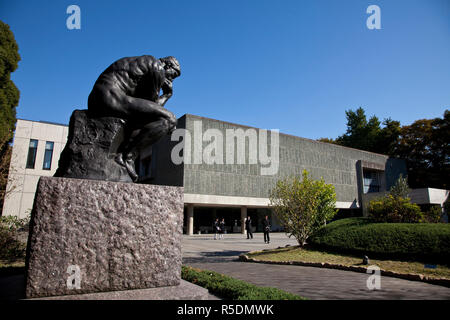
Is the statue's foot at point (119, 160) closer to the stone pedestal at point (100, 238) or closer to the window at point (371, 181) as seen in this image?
the stone pedestal at point (100, 238)

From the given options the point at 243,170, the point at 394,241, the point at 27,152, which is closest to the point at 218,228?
the point at 243,170

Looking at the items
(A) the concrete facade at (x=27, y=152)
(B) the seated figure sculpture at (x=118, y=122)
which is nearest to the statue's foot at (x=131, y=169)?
(B) the seated figure sculpture at (x=118, y=122)

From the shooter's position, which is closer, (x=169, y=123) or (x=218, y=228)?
(x=169, y=123)

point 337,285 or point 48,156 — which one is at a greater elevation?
point 48,156

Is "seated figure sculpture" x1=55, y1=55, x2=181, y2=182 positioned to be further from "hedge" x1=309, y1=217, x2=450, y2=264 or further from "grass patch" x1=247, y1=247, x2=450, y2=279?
"hedge" x1=309, y1=217, x2=450, y2=264

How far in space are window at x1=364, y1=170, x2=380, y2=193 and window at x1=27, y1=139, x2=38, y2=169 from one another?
4214 cm

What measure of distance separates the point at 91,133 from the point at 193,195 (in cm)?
2364

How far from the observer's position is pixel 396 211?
11438 mm

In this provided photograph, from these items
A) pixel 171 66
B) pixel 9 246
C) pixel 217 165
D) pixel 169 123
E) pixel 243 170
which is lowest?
pixel 9 246

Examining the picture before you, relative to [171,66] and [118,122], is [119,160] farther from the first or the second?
[171,66]

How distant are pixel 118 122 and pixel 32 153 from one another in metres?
28.7

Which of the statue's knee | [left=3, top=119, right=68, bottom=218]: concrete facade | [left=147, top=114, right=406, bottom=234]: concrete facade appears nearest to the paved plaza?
the statue's knee

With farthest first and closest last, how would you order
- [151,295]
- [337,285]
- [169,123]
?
1. [337,285]
2. [169,123]
3. [151,295]

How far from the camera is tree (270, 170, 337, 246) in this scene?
38.0 ft
